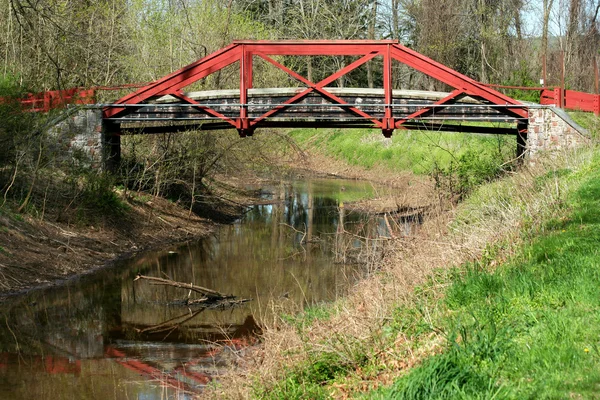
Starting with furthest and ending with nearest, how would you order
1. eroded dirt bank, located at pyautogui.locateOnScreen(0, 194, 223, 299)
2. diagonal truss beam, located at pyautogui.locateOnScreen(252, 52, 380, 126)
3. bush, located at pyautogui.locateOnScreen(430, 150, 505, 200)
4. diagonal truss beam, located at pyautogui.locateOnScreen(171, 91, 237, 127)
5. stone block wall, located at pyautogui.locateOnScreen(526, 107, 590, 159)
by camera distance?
stone block wall, located at pyautogui.locateOnScreen(526, 107, 590, 159)
diagonal truss beam, located at pyautogui.locateOnScreen(171, 91, 237, 127)
bush, located at pyautogui.locateOnScreen(430, 150, 505, 200)
diagonal truss beam, located at pyautogui.locateOnScreen(252, 52, 380, 126)
eroded dirt bank, located at pyautogui.locateOnScreen(0, 194, 223, 299)

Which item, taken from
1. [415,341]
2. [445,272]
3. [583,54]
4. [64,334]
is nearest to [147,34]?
[64,334]

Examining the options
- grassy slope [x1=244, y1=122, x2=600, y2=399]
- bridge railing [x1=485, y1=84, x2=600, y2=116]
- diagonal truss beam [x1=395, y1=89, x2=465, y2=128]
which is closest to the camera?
grassy slope [x1=244, y1=122, x2=600, y2=399]

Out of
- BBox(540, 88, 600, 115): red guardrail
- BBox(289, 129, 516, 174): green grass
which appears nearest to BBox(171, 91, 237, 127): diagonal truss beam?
BBox(289, 129, 516, 174): green grass

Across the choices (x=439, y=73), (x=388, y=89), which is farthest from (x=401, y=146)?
(x=388, y=89)

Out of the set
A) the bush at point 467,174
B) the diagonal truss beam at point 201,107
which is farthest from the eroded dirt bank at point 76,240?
the bush at point 467,174

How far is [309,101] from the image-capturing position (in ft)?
84.3

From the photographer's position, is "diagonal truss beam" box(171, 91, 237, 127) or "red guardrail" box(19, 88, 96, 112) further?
"diagonal truss beam" box(171, 91, 237, 127)

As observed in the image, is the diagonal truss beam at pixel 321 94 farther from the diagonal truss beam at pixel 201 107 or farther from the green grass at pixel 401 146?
the green grass at pixel 401 146

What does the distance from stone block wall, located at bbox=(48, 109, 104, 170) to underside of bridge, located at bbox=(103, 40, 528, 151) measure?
1.46 feet

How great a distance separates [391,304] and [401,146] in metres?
32.1

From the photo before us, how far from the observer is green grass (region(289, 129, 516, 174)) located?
33.5 m

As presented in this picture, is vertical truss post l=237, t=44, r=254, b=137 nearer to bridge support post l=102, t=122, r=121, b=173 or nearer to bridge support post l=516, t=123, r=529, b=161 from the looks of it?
bridge support post l=102, t=122, r=121, b=173

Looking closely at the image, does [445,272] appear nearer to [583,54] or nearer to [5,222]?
[5,222]

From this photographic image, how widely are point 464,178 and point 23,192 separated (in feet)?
40.5
